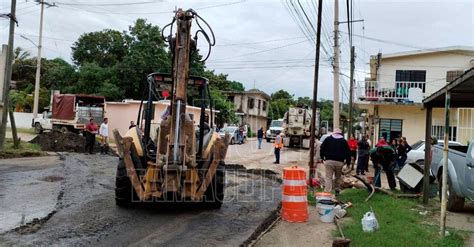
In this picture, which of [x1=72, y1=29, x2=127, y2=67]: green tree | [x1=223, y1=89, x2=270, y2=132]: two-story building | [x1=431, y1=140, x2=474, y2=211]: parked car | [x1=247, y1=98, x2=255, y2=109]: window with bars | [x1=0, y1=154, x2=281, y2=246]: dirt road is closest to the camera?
[x1=0, y1=154, x2=281, y2=246]: dirt road

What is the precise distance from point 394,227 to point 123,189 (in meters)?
5.13

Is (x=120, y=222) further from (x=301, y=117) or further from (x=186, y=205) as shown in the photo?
(x=301, y=117)

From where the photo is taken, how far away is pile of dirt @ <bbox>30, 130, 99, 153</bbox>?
937 inches

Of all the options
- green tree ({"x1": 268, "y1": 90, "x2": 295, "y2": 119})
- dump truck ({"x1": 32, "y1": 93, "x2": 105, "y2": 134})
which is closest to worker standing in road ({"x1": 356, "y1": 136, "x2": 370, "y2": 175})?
dump truck ({"x1": 32, "y1": 93, "x2": 105, "y2": 134})

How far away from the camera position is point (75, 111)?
104ft

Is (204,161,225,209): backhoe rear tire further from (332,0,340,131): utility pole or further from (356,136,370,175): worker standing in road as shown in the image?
(332,0,340,131): utility pole

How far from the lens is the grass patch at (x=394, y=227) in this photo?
7320 millimetres

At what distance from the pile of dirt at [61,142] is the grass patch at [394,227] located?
16.6 m

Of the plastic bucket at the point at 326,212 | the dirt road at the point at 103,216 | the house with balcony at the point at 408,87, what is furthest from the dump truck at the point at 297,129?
the plastic bucket at the point at 326,212

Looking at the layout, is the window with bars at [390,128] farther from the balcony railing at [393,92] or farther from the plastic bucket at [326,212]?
the plastic bucket at [326,212]

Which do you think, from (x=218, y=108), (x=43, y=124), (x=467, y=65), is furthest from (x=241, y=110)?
(x=467, y=65)

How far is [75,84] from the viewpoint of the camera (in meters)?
43.6

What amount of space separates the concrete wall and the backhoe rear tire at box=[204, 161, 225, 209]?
2099 cm

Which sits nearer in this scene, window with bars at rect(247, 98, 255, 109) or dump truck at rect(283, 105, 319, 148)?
dump truck at rect(283, 105, 319, 148)
